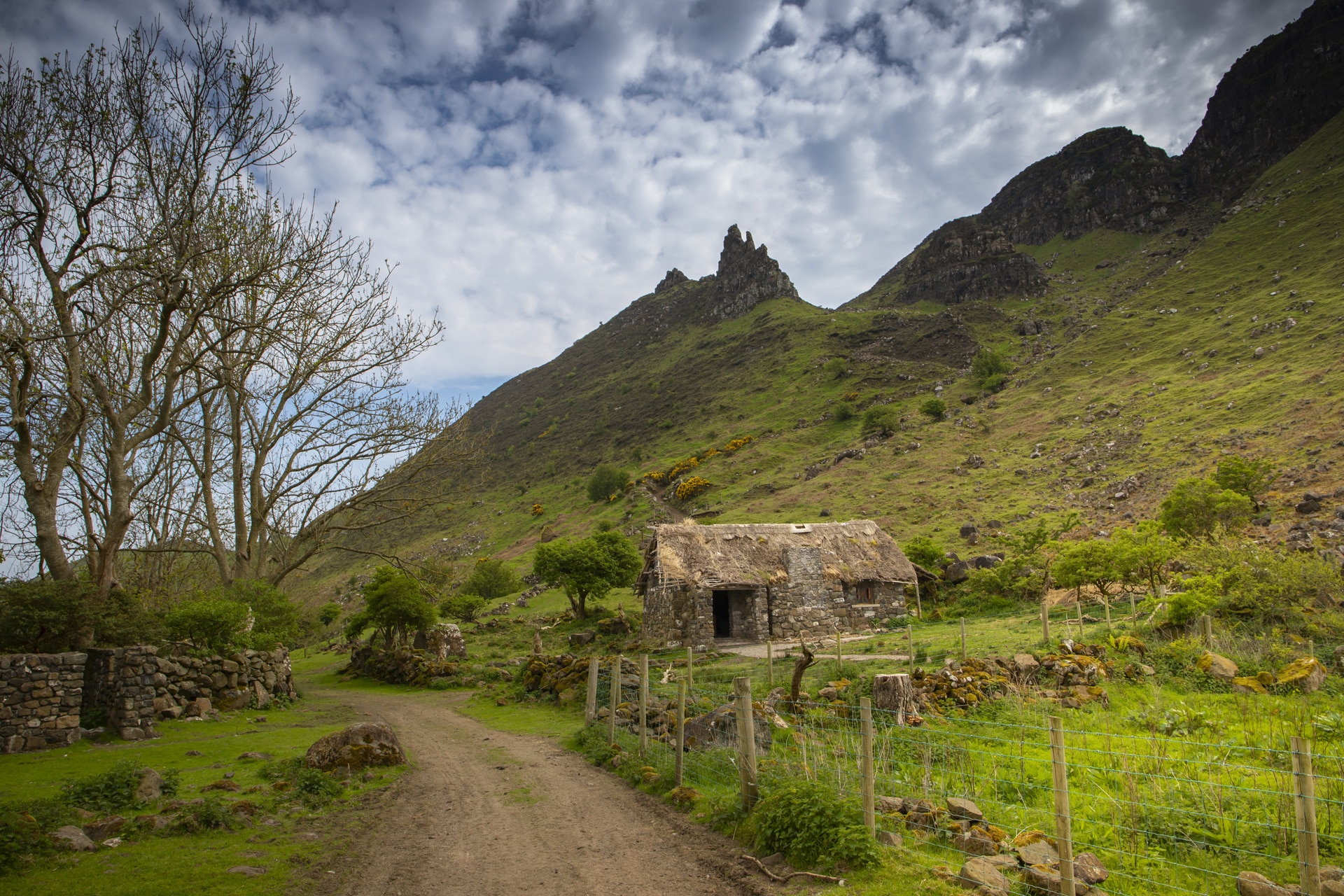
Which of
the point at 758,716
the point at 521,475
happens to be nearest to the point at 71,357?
the point at 758,716

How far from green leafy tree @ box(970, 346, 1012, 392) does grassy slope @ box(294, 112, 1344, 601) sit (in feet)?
6.05

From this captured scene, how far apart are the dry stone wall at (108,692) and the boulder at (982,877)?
44.7 feet

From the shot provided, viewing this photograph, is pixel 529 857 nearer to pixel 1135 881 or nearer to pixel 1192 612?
pixel 1135 881

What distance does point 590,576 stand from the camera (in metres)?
36.1

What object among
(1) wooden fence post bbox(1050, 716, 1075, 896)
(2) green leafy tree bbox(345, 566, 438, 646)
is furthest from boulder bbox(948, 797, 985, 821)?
(2) green leafy tree bbox(345, 566, 438, 646)

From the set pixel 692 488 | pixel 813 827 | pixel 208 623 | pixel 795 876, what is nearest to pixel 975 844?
pixel 813 827

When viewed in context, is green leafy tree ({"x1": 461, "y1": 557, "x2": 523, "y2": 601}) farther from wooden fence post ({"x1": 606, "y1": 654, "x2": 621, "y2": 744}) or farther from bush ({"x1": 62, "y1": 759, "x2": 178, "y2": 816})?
bush ({"x1": 62, "y1": 759, "x2": 178, "y2": 816})

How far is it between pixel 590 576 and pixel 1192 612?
1074 inches

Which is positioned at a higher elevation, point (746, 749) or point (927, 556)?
point (927, 556)

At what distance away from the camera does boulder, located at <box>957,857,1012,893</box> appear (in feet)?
16.9

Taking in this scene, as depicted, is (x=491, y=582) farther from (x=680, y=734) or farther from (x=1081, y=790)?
(x=1081, y=790)

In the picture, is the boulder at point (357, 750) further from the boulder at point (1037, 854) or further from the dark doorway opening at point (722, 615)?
the dark doorway opening at point (722, 615)

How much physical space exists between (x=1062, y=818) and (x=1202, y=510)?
27.7 meters

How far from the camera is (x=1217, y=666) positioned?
11102 millimetres
